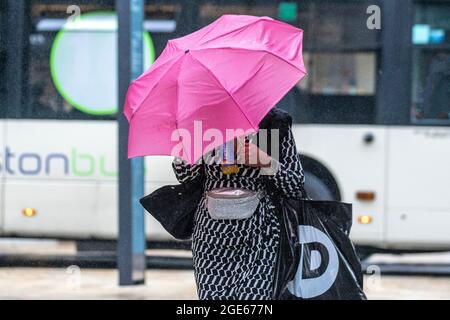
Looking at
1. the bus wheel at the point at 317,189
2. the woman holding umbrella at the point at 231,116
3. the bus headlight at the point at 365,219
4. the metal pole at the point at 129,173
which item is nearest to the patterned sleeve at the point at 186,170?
the woman holding umbrella at the point at 231,116

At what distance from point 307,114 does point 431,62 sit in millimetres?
1226

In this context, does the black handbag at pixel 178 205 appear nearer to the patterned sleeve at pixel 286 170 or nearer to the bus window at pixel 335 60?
the patterned sleeve at pixel 286 170

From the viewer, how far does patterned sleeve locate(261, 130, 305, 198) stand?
3.97m

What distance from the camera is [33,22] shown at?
9.16 metres

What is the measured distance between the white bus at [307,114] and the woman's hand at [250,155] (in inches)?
197

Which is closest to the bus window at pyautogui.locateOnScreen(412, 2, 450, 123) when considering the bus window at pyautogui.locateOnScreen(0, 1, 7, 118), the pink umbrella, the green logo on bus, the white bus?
the white bus

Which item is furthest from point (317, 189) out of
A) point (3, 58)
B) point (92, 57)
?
point (3, 58)

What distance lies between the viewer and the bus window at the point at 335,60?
891 cm

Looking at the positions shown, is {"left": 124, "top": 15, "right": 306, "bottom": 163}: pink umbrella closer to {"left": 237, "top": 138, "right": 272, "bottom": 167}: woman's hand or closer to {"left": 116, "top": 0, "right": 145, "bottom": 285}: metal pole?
{"left": 237, "top": 138, "right": 272, "bottom": 167}: woman's hand

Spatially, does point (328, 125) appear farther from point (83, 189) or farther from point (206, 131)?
point (206, 131)

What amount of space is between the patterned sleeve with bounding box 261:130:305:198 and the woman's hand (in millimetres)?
46
